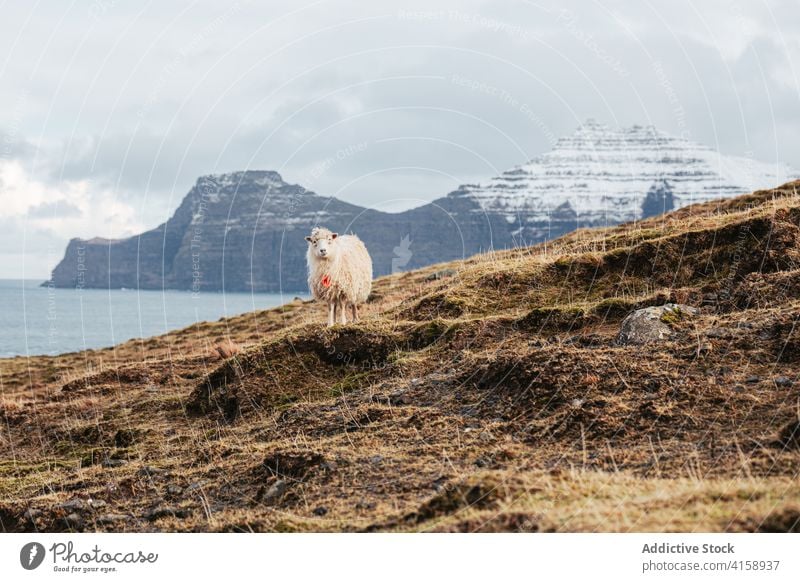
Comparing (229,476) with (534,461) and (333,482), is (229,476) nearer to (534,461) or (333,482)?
(333,482)

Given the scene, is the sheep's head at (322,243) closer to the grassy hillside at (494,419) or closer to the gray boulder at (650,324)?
the grassy hillside at (494,419)

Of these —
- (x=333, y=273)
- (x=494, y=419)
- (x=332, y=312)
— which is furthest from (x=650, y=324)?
(x=332, y=312)

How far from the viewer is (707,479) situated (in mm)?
8594

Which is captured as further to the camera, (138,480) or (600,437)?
(138,480)

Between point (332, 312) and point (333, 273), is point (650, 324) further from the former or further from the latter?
point (332, 312)

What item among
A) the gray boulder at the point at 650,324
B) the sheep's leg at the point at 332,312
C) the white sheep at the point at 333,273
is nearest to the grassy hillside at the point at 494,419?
the gray boulder at the point at 650,324

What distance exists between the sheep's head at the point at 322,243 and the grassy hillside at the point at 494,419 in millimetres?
1882

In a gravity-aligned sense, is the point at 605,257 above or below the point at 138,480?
above

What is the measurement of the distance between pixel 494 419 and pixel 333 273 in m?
9.59

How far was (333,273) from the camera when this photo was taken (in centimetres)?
2050

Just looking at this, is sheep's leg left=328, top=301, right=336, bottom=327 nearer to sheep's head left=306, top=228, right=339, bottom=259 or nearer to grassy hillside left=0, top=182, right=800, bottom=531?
grassy hillside left=0, top=182, right=800, bottom=531

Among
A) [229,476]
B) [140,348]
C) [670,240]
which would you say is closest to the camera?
[229,476]
